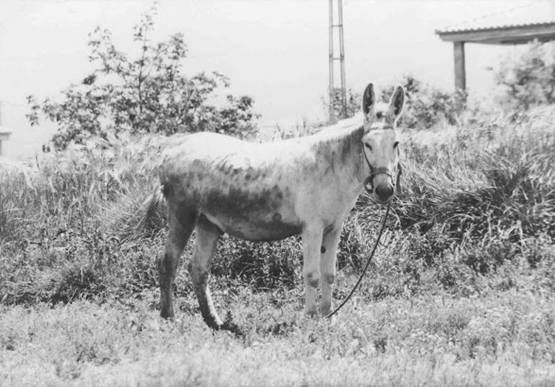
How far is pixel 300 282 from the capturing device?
11086 millimetres

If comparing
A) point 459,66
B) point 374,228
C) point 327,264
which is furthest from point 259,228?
point 459,66

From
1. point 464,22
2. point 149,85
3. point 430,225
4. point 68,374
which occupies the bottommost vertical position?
point 68,374

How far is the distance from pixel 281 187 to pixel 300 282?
3172 millimetres

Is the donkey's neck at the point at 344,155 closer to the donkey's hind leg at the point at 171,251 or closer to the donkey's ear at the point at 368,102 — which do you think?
the donkey's ear at the point at 368,102

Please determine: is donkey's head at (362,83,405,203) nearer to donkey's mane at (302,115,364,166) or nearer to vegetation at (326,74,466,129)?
donkey's mane at (302,115,364,166)

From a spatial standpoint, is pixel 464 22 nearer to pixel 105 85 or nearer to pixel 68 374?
pixel 105 85

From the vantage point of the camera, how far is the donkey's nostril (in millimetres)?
7598

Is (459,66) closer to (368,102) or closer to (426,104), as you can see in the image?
(426,104)

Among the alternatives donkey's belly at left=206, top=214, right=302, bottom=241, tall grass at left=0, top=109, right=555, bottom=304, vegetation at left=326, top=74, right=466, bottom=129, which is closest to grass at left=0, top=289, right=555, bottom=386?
donkey's belly at left=206, top=214, right=302, bottom=241

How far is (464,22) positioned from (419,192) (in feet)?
56.8

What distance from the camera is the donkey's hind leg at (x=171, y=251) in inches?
342

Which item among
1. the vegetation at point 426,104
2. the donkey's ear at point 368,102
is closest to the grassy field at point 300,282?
the donkey's ear at point 368,102

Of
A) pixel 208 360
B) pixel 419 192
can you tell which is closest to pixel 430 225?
pixel 419 192

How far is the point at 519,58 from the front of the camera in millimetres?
26109
